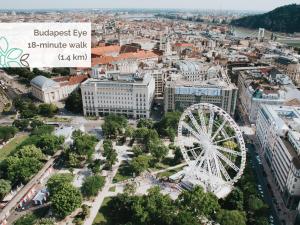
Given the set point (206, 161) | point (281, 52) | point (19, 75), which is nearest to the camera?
point (206, 161)

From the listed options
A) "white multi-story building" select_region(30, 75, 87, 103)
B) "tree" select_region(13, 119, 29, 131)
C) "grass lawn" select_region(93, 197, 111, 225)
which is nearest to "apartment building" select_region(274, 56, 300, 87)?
"white multi-story building" select_region(30, 75, 87, 103)

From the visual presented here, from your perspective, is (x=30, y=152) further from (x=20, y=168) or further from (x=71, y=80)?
(x=71, y=80)

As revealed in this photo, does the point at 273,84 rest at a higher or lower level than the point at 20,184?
higher

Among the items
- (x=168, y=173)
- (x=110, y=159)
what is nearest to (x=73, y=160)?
(x=110, y=159)

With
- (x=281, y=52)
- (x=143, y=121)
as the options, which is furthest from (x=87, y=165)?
(x=281, y=52)

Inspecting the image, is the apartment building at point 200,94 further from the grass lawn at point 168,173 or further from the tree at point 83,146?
the tree at point 83,146

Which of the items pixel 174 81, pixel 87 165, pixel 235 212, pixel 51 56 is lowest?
pixel 87 165

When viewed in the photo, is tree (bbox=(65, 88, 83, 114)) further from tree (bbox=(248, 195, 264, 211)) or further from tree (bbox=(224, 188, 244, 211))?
tree (bbox=(248, 195, 264, 211))

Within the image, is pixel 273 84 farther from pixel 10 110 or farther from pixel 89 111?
pixel 10 110
